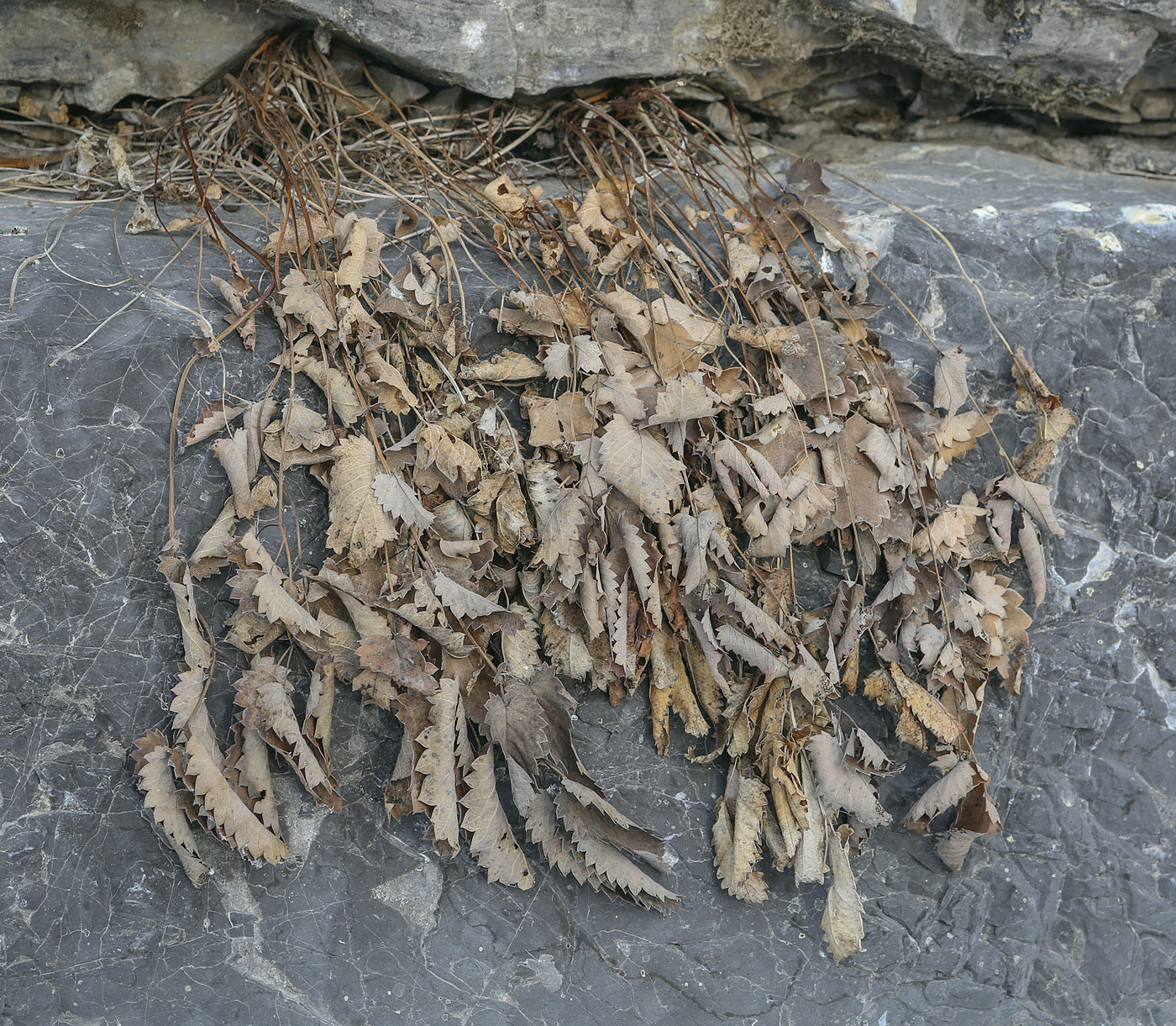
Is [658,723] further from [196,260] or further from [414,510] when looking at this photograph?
[196,260]

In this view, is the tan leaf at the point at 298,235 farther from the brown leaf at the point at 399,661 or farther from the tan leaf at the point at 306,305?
the brown leaf at the point at 399,661

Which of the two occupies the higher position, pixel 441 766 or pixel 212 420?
pixel 212 420

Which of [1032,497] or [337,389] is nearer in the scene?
[337,389]

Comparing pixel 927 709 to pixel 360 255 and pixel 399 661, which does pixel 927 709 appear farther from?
pixel 360 255

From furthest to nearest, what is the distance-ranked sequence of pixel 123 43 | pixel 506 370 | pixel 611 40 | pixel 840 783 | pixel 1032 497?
pixel 611 40, pixel 123 43, pixel 1032 497, pixel 506 370, pixel 840 783

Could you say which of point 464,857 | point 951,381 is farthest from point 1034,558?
point 464,857

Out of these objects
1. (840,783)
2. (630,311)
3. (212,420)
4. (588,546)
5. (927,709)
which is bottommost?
(840,783)

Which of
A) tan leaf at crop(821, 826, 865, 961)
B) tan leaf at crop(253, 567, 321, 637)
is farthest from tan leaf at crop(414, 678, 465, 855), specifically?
tan leaf at crop(821, 826, 865, 961)

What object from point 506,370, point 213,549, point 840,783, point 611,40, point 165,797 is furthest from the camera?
point 611,40
